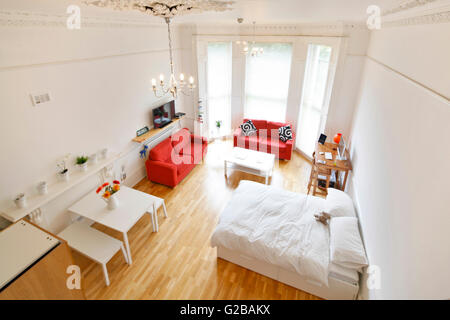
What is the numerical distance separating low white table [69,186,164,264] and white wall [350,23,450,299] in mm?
3036

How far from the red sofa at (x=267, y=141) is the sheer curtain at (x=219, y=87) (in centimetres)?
87

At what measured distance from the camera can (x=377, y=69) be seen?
351 centimetres

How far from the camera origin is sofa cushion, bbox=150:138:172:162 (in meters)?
5.25

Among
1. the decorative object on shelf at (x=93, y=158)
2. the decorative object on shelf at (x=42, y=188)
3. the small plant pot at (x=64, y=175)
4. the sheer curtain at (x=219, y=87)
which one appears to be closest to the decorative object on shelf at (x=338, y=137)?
the sheer curtain at (x=219, y=87)

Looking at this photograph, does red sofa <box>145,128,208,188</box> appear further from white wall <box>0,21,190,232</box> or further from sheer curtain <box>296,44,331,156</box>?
sheer curtain <box>296,44,331,156</box>

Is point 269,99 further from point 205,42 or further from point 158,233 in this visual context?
point 158,233

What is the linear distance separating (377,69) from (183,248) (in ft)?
13.1

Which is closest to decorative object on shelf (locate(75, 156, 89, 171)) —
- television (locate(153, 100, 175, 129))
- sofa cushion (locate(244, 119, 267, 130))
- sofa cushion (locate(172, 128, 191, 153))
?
television (locate(153, 100, 175, 129))

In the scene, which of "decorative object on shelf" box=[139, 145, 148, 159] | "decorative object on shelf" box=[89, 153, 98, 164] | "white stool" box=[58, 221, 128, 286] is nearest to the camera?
"white stool" box=[58, 221, 128, 286]

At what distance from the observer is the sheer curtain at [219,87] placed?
21.9 ft

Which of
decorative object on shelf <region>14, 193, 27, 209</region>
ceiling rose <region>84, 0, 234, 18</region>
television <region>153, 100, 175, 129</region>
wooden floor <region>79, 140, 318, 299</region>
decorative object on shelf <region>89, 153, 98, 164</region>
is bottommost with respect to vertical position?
wooden floor <region>79, 140, 318, 299</region>

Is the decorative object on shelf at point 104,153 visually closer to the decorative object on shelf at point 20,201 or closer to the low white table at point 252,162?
the decorative object on shelf at point 20,201

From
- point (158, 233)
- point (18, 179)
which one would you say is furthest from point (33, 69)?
point (158, 233)

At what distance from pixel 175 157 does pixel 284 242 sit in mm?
3376
